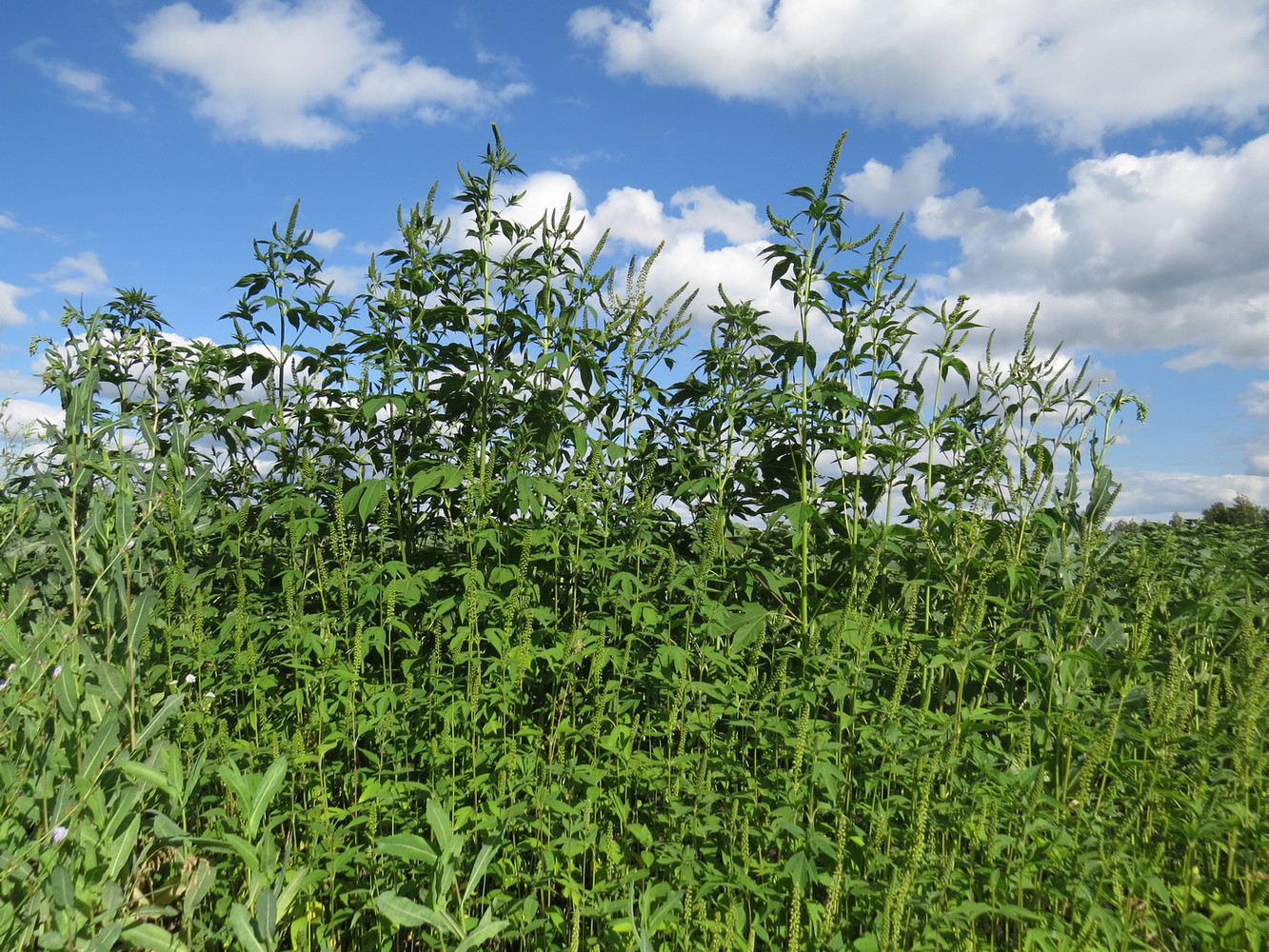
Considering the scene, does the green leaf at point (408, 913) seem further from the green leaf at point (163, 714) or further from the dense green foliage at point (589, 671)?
the green leaf at point (163, 714)

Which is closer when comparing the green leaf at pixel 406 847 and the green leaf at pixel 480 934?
the green leaf at pixel 480 934

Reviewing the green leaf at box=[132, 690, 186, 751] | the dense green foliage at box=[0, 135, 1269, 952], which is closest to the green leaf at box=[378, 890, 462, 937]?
the dense green foliage at box=[0, 135, 1269, 952]

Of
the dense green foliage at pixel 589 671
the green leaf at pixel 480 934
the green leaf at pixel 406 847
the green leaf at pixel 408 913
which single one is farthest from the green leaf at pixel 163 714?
the green leaf at pixel 480 934

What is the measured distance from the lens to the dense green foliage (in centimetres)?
224

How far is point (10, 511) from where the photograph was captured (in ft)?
13.4

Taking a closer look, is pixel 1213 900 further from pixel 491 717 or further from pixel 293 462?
pixel 293 462

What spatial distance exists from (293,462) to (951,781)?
3.43 metres

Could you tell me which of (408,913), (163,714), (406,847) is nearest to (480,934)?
(408,913)

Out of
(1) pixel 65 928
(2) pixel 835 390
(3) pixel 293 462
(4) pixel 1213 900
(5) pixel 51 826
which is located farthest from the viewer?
(3) pixel 293 462

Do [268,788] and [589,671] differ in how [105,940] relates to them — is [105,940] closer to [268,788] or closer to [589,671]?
[268,788]

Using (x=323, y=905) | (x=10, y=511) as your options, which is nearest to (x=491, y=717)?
(x=323, y=905)

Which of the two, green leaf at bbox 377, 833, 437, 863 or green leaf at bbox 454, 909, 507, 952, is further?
green leaf at bbox 377, 833, 437, 863

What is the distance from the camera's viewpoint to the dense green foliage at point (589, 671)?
2236mm

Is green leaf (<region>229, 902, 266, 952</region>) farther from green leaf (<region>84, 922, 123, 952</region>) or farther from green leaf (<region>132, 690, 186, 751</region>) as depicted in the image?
green leaf (<region>132, 690, 186, 751</region>)
